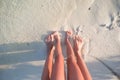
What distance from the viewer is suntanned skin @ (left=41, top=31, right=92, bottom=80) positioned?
6.85 feet

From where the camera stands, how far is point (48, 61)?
224cm

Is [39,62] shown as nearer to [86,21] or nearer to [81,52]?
[81,52]

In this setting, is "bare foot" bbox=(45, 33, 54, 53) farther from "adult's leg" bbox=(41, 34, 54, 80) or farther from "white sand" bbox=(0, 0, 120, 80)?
"white sand" bbox=(0, 0, 120, 80)

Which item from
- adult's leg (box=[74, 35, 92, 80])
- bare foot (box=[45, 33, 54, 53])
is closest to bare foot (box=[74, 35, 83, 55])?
adult's leg (box=[74, 35, 92, 80])

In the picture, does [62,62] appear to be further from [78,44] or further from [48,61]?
[78,44]

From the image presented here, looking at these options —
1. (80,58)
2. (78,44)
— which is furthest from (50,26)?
(80,58)

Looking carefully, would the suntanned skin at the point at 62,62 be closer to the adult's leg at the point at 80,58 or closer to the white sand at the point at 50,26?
the adult's leg at the point at 80,58

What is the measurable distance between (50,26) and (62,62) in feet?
1.59

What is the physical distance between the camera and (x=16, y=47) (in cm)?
257

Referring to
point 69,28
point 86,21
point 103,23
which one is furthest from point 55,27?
point 103,23

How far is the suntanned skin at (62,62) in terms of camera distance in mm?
2088

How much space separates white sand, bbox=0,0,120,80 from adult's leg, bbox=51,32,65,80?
0.59 feet

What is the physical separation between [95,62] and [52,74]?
584 millimetres

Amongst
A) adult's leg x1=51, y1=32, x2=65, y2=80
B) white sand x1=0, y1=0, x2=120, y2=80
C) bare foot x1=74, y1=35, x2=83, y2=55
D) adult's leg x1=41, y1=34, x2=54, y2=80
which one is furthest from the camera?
white sand x1=0, y1=0, x2=120, y2=80
